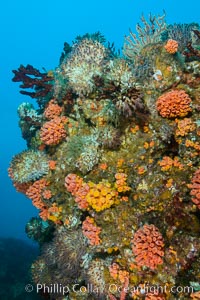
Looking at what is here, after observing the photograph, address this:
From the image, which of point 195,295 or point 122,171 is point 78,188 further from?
point 195,295

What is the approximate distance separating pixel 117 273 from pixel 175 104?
354 centimetres

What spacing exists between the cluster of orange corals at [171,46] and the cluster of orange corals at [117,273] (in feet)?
15.4

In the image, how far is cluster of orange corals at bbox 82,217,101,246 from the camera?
236 inches

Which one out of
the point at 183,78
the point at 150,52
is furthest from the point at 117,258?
the point at 150,52

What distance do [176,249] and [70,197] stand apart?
276cm

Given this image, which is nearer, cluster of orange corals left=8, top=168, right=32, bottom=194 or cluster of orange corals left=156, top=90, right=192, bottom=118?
cluster of orange corals left=156, top=90, right=192, bottom=118

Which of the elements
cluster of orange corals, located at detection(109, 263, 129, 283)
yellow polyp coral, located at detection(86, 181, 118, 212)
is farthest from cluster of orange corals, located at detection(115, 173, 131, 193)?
cluster of orange corals, located at detection(109, 263, 129, 283)

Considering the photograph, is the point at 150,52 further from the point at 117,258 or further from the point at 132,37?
the point at 117,258

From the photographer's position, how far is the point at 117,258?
5.88 m

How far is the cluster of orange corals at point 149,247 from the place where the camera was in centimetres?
520

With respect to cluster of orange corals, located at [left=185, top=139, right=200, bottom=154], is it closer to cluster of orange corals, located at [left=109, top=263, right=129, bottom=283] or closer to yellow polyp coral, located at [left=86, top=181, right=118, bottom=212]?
yellow polyp coral, located at [left=86, top=181, right=118, bottom=212]

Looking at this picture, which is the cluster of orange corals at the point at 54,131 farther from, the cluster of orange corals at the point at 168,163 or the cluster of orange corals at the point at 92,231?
the cluster of orange corals at the point at 168,163

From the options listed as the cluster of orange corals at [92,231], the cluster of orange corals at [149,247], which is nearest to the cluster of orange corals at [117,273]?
the cluster of orange corals at [149,247]

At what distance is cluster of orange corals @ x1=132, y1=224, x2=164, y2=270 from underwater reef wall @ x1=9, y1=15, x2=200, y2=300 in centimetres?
2
